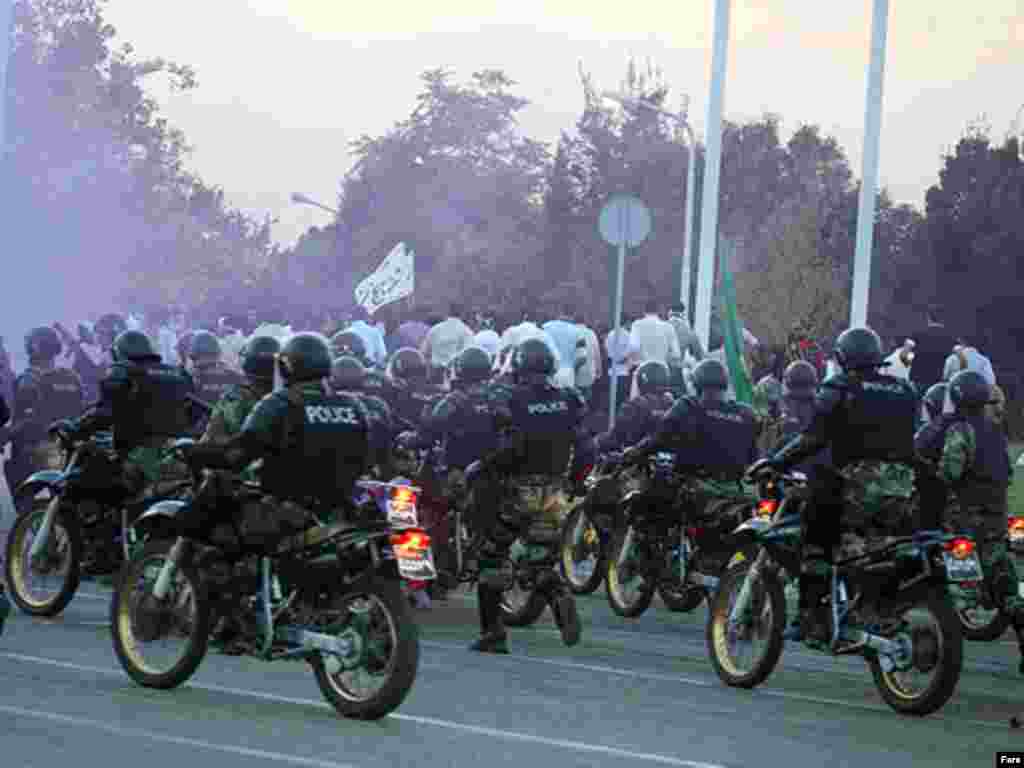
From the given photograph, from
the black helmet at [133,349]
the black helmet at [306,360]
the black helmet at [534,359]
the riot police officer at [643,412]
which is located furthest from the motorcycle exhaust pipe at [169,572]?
the riot police officer at [643,412]

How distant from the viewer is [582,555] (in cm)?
1919

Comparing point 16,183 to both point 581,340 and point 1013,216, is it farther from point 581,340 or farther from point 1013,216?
point 581,340

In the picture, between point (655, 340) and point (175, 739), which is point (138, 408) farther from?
point (655, 340)

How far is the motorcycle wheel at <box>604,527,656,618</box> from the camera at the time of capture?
58.3 ft

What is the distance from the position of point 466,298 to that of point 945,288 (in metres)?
25.5

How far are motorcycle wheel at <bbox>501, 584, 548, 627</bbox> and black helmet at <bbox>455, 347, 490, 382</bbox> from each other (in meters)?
1.64

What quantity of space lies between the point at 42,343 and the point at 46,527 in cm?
469

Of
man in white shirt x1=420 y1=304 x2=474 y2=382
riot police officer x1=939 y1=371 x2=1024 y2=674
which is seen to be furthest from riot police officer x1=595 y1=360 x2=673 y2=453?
man in white shirt x1=420 y1=304 x2=474 y2=382

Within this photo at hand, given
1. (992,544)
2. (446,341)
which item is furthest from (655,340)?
(992,544)

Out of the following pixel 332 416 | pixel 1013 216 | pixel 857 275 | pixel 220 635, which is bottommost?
pixel 220 635

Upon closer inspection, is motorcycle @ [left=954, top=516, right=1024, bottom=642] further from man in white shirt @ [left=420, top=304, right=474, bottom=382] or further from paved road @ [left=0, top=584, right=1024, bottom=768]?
man in white shirt @ [left=420, top=304, right=474, bottom=382]

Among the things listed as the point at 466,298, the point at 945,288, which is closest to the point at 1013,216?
the point at 945,288

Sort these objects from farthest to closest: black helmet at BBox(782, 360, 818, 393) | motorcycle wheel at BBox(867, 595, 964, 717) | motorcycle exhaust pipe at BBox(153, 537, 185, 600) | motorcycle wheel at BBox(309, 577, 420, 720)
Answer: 1. black helmet at BBox(782, 360, 818, 393)
2. motorcycle exhaust pipe at BBox(153, 537, 185, 600)
3. motorcycle wheel at BBox(867, 595, 964, 717)
4. motorcycle wheel at BBox(309, 577, 420, 720)

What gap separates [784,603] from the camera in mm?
13109
